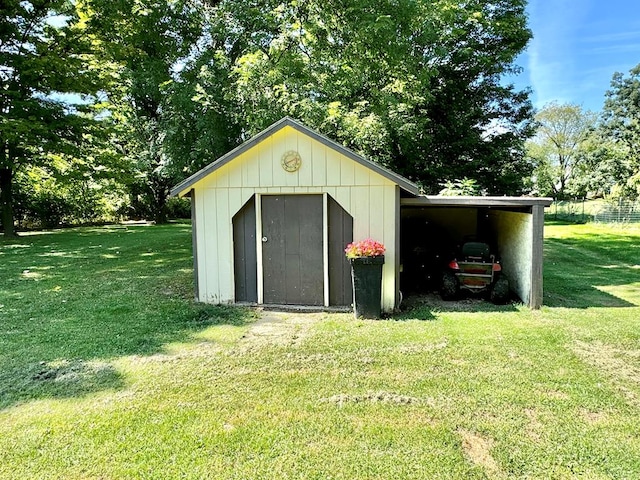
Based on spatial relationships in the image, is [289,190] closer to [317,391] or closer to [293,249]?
[293,249]

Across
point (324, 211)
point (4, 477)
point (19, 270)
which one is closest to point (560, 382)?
point (324, 211)

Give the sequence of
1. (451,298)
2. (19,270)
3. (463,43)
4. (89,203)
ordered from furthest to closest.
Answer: (89,203), (463,43), (19,270), (451,298)

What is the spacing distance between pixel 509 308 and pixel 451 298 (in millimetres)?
936

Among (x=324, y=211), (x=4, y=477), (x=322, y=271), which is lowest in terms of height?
(x=4, y=477)

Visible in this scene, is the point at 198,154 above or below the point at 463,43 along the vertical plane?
below

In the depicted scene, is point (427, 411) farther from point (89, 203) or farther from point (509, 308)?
point (89, 203)

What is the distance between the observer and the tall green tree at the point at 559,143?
39625mm

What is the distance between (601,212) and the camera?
21797 millimetres

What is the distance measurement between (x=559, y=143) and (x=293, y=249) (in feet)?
140

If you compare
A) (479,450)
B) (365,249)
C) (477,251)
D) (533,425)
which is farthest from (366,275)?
(479,450)

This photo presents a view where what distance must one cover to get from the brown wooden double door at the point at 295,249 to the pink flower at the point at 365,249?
1.57ft

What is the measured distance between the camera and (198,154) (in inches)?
449

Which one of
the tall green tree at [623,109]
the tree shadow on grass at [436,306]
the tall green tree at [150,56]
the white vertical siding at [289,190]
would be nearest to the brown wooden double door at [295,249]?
the white vertical siding at [289,190]

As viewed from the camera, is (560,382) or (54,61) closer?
(560,382)
